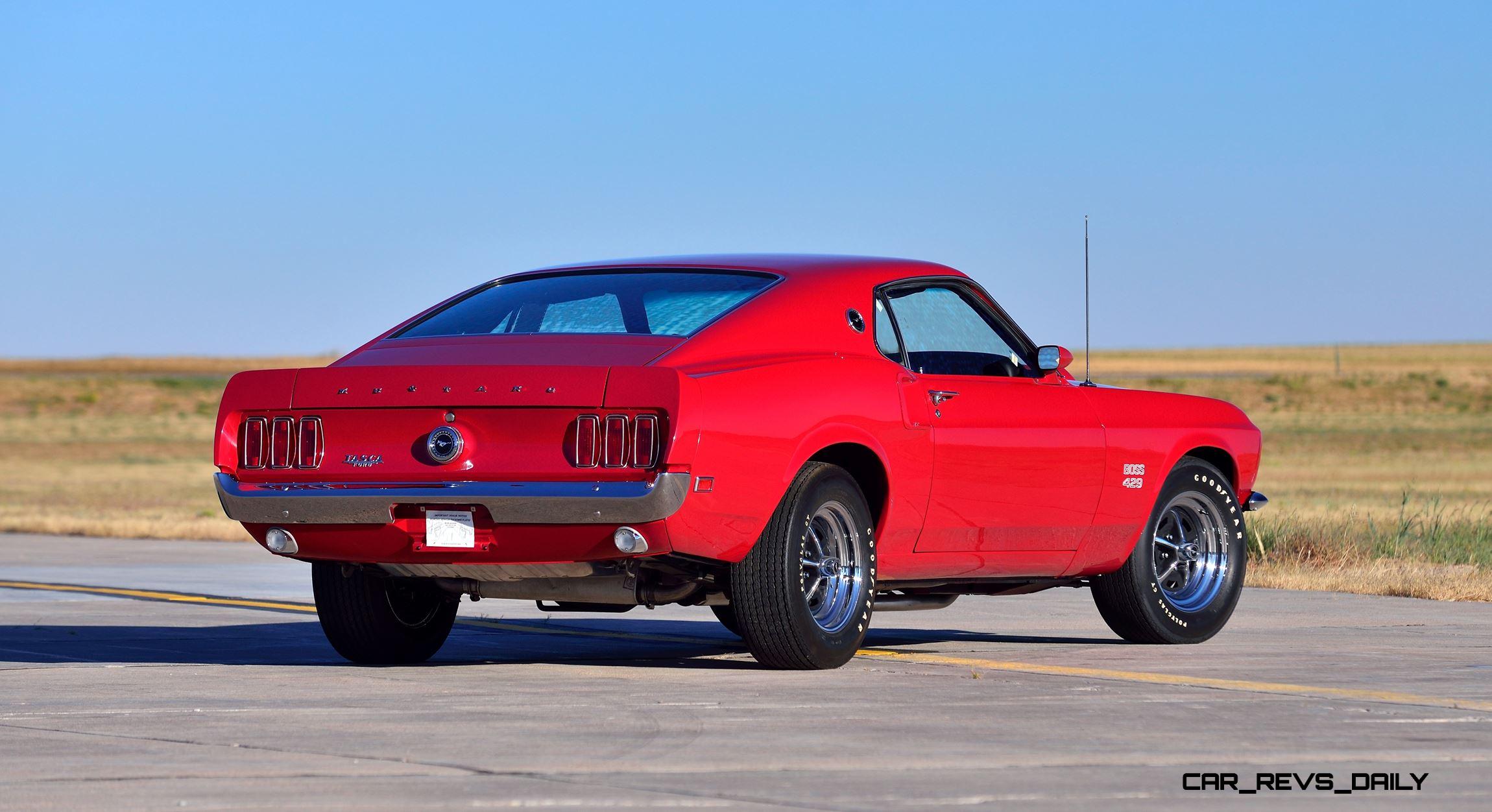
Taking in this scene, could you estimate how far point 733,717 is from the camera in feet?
23.1

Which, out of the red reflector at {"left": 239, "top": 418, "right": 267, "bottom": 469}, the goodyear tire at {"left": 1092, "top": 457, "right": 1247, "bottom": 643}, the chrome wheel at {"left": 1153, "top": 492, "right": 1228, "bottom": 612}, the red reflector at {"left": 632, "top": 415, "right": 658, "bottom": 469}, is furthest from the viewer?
the chrome wheel at {"left": 1153, "top": 492, "right": 1228, "bottom": 612}

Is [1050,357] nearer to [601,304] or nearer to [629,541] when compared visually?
[601,304]

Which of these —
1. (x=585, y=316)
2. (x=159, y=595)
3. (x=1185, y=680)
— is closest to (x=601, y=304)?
(x=585, y=316)

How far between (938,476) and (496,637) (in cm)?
276

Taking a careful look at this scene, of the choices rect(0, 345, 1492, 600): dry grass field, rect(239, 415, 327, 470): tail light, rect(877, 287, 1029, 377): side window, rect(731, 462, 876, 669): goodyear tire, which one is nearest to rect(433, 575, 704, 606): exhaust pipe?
rect(731, 462, 876, 669): goodyear tire

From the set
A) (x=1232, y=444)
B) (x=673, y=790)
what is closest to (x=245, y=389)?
(x=673, y=790)

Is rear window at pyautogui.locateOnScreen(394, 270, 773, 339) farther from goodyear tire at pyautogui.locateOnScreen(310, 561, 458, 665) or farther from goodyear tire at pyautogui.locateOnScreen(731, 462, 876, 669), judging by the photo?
goodyear tire at pyautogui.locateOnScreen(310, 561, 458, 665)

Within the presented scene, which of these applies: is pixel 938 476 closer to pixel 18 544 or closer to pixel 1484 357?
pixel 18 544

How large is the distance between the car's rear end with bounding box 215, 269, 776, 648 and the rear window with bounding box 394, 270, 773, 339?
2cm

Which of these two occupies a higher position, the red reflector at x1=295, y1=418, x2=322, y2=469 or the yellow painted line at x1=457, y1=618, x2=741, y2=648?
the red reflector at x1=295, y1=418, x2=322, y2=469

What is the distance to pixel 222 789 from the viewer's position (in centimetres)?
570

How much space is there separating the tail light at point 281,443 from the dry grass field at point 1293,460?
7.42 m

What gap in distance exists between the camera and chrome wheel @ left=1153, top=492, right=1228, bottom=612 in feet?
33.7

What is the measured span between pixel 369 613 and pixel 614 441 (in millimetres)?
1837
